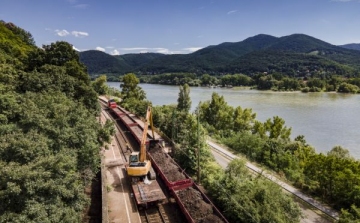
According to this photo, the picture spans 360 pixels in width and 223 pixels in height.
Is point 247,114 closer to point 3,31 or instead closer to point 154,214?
point 154,214

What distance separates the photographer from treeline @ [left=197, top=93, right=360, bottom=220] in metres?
18.8

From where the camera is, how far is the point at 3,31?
163 ft

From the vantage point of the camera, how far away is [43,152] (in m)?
13.7

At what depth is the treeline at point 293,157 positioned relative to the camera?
18781 millimetres

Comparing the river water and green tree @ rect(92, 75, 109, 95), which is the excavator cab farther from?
green tree @ rect(92, 75, 109, 95)

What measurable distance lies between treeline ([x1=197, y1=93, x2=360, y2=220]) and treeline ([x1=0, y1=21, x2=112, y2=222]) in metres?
15.3

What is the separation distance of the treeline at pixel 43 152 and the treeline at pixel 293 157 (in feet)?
50.1

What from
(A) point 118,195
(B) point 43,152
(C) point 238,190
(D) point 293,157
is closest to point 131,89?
(D) point 293,157

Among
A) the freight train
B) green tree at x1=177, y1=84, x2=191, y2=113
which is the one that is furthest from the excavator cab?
green tree at x1=177, y1=84, x2=191, y2=113

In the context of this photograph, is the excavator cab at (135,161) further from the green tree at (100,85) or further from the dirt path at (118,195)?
the green tree at (100,85)

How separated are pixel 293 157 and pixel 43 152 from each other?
27204 mm

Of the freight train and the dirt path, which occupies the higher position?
the freight train

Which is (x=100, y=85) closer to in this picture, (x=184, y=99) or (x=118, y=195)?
(x=184, y=99)

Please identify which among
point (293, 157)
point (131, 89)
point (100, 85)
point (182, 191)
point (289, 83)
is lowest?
point (293, 157)
